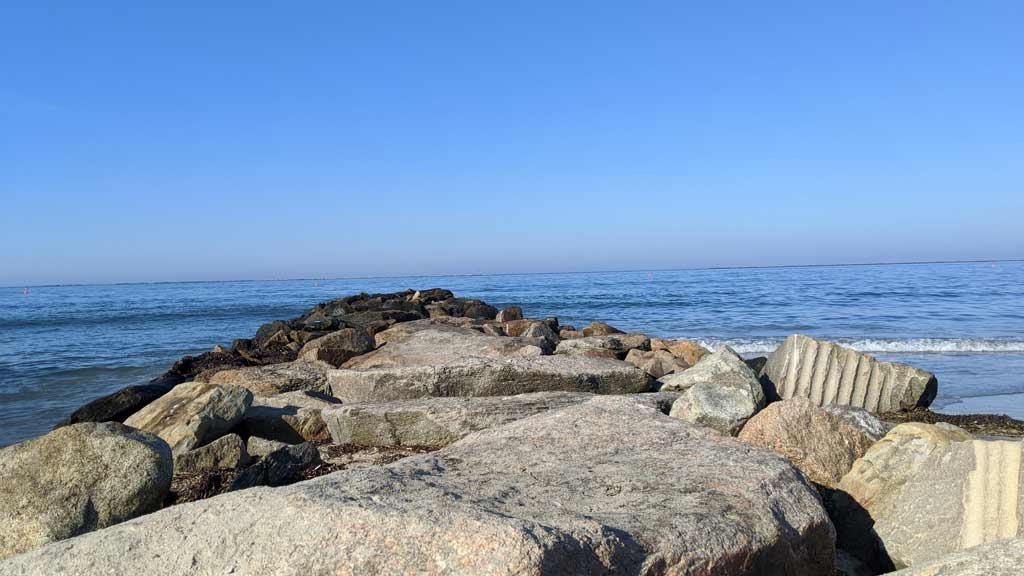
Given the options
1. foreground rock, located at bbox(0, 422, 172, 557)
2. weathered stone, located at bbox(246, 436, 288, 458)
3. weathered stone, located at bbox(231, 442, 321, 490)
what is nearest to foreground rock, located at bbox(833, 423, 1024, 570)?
weathered stone, located at bbox(231, 442, 321, 490)

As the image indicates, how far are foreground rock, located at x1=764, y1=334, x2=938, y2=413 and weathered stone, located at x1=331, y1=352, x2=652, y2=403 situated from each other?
1.87 m

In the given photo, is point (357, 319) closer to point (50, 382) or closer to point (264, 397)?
point (50, 382)

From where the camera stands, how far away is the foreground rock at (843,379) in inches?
268

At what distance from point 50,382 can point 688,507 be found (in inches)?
515

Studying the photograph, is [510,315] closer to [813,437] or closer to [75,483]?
[813,437]

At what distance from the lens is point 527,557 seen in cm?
186

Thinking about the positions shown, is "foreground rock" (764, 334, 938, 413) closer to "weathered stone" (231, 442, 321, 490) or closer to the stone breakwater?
the stone breakwater

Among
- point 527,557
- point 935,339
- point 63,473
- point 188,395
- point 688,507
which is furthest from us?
point 935,339

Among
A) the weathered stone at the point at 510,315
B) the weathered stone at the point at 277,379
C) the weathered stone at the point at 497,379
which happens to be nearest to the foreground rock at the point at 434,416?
the weathered stone at the point at 497,379

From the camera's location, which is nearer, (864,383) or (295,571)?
(295,571)

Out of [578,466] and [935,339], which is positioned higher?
[578,466]

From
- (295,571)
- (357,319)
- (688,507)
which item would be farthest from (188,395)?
(357,319)

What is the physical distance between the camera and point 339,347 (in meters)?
9.47

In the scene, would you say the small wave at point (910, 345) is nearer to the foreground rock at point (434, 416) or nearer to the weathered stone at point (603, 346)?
the weathered stone at point (603, 346)
